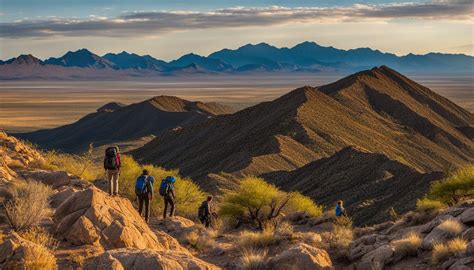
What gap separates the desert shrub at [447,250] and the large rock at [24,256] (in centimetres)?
961

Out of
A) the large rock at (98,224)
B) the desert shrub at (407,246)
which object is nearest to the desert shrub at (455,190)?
the desert shrub at (407,246)

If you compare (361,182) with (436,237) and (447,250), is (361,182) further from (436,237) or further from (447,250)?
(447,250)

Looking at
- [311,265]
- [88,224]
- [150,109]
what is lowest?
[150,109]

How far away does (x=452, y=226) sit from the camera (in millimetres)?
17297

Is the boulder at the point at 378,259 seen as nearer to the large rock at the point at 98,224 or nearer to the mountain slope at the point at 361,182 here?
the large rock at the point at 98,224

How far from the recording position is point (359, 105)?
303 feet

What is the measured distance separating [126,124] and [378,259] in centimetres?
11020

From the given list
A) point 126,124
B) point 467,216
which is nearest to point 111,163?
point 467,216

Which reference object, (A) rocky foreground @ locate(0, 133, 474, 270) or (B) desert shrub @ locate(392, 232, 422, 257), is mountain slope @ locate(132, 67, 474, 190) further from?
(B) desert shrub @ locate(392, 232, 422, 257)

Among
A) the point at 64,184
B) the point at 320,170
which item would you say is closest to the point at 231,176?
the point at 320,170

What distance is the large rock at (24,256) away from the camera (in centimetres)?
1295

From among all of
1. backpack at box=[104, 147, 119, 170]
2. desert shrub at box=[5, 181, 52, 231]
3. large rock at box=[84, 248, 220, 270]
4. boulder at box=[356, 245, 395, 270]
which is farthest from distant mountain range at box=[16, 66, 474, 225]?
large rock at box=[84, 248, 220, 270]

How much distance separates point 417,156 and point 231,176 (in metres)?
30.3

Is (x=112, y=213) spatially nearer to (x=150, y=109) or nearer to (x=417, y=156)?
(x=417, y=156)
